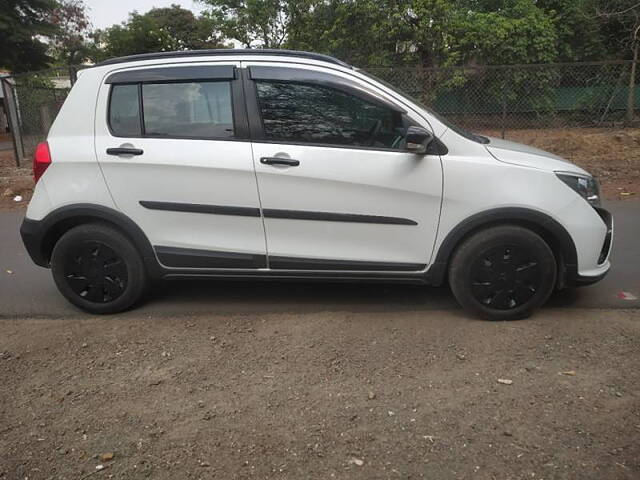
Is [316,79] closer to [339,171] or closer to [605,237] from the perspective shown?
[339,171]

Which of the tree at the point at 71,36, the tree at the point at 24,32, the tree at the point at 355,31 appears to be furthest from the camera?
the tree at the point at 71,36

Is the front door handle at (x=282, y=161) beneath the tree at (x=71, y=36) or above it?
beneath

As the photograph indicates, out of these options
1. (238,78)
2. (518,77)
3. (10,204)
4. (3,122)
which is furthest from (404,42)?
(3,122)

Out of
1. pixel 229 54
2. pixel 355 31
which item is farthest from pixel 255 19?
pixel 229 54

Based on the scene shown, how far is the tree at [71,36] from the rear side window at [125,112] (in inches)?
1325

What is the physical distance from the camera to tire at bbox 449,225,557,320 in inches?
150

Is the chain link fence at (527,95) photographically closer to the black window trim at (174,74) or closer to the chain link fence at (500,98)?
the chain link fence at (500,98)

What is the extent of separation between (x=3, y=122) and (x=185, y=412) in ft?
90.4

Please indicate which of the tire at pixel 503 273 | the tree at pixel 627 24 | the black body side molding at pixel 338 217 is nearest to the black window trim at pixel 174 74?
the black body side molding at pixel 338 217

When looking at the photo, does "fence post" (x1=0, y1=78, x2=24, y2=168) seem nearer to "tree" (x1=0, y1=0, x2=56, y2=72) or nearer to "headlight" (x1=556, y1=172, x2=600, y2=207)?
"headlight" (x1=556, y1=172, x2=600, y2=207)

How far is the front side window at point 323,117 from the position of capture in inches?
152

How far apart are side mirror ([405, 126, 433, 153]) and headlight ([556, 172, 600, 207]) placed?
0.94 metres

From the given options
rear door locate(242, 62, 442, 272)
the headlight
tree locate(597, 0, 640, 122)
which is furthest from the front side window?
tree locate(597, 0, 640, 122)

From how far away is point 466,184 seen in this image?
12.4 feet
